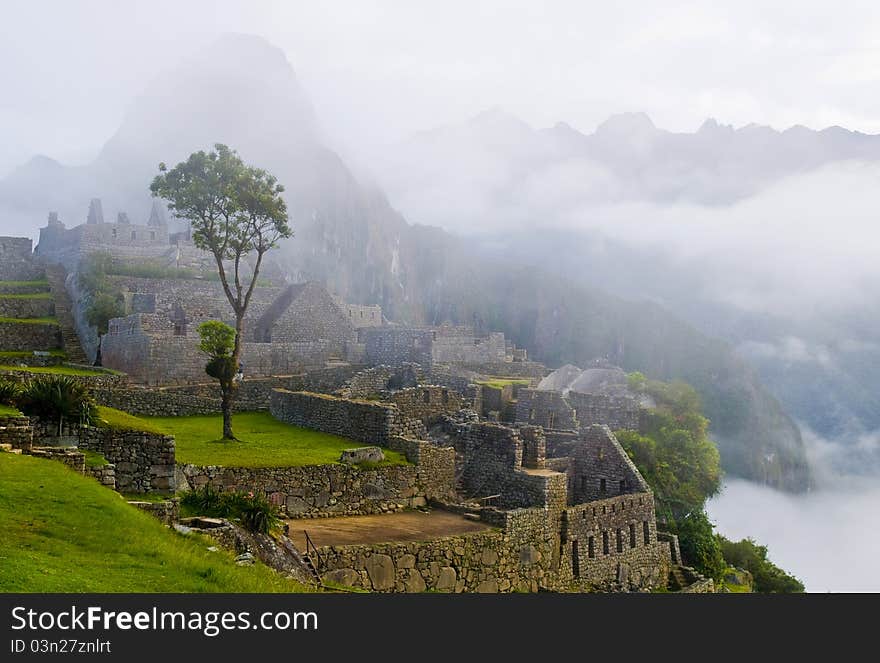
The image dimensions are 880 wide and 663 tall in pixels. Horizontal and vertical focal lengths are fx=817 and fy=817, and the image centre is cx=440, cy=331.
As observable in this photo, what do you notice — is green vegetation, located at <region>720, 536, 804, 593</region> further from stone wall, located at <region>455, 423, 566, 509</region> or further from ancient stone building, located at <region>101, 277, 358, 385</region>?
ancient stone building, located at <region>101, 277, 358, 385</region>

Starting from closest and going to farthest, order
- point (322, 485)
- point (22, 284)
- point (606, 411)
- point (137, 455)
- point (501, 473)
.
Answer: point (137, 455) → point (322, 485) → point (501, 473) → point (606, 411) → point (22, 284)

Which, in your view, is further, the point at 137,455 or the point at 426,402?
the point at 426,402

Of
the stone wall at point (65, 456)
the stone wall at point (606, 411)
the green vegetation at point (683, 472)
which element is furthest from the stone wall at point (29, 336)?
the green vegetation at point (683, 472)

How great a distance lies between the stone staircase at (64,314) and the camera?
40406 millimetres

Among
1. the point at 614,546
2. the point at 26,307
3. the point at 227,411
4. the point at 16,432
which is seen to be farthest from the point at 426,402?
the point at 26,307

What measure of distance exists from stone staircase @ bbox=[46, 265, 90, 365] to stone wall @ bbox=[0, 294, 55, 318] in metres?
0.47

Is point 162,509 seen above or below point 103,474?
below

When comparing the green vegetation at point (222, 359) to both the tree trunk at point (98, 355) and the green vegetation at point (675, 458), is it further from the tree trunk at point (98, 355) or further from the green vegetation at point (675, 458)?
the tree trunk at point (98, 355)

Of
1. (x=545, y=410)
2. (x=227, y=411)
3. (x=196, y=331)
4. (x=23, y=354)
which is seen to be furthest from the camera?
(x=23, y=354)

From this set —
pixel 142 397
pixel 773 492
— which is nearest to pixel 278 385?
pixel 142 397

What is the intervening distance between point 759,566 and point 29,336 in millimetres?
35530

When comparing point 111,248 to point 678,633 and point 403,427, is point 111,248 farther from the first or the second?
point 678,633

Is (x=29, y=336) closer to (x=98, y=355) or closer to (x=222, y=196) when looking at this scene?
(x=98, y=355)

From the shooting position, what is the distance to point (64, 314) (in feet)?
148
